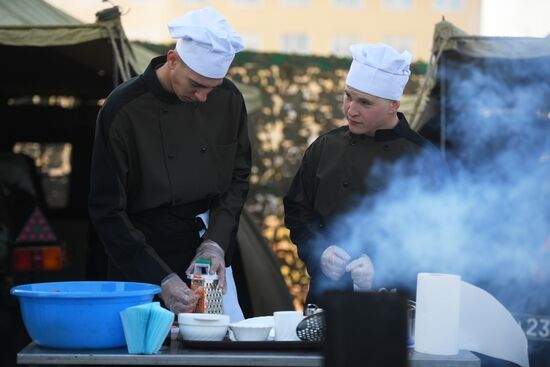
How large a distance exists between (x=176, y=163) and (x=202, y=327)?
1.07 m

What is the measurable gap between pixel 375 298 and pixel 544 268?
347cm

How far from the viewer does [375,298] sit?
1938 mm

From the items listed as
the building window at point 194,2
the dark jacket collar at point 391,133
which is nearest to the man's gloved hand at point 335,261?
the dark jacket collar at point 391,133

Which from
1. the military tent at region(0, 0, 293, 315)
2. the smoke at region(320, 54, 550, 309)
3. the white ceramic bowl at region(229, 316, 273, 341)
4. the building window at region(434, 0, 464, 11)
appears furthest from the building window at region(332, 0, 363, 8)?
the white ceramic bowl at region(229, 316, 273, 341)

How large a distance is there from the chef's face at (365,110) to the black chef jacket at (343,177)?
0.08 m

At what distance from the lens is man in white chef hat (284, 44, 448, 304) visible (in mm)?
4215

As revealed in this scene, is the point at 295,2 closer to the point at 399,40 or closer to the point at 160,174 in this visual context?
the point at 399,40

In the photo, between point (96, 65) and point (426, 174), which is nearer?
point (426, 174)

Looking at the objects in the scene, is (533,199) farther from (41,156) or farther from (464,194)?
(41,156)

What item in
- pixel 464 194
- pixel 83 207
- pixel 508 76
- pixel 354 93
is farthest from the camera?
pixel 83 207

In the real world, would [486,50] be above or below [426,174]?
above

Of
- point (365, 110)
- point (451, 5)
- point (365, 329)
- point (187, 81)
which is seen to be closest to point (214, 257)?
point (187, 81)

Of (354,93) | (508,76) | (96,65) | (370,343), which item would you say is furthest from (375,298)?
(96,65)

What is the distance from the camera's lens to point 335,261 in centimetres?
383
